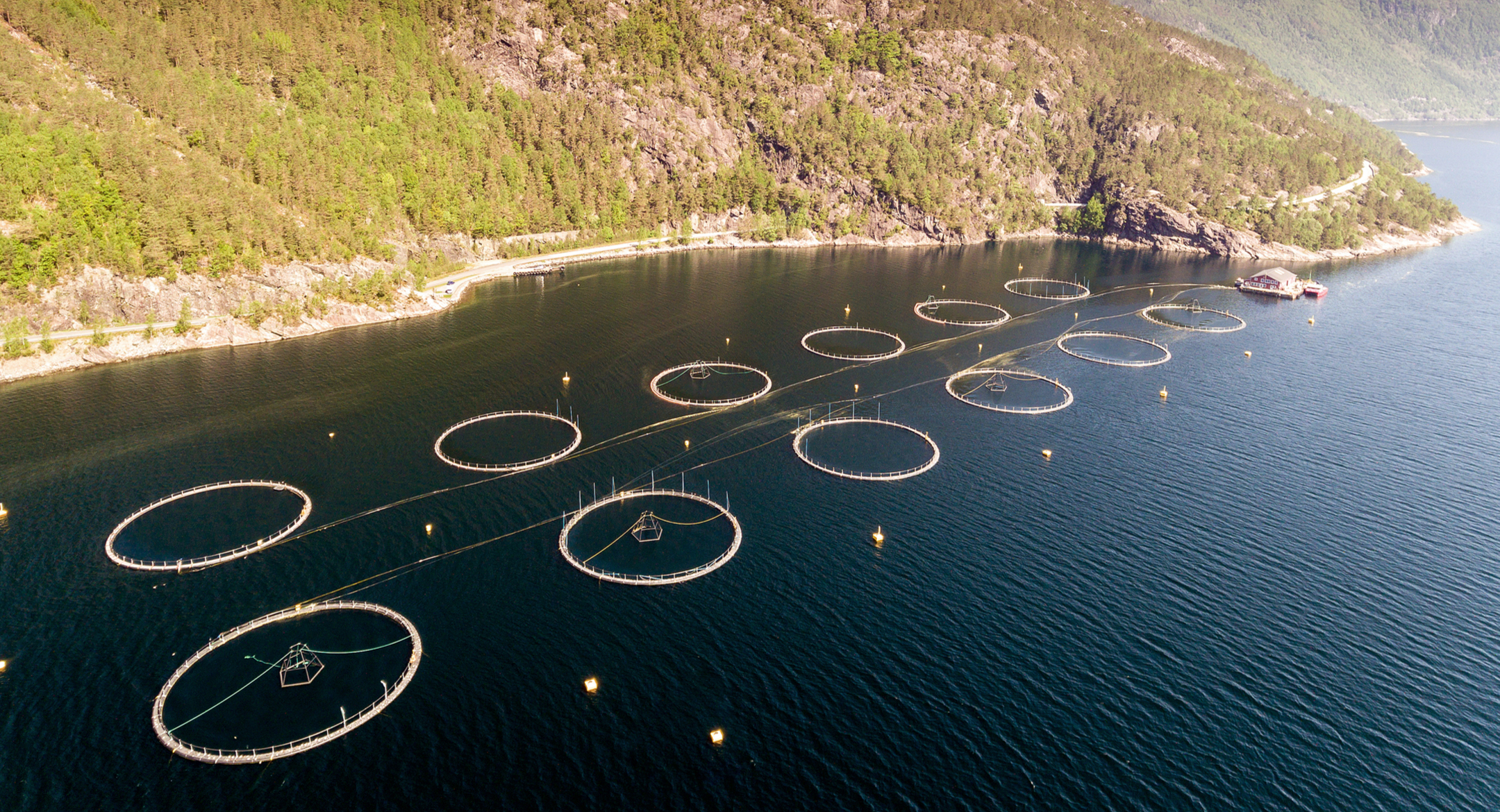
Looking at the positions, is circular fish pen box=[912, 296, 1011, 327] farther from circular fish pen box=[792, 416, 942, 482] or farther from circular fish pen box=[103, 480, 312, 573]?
circular fish pen box=[103, 480, 312, 573]

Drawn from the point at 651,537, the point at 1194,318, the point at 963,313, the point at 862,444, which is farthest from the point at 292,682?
the point at 1194,318

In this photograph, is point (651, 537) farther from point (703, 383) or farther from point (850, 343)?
point (850, 343)

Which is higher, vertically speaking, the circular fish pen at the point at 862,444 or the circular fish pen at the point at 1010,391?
the circular fish pen at the point at 1010,391

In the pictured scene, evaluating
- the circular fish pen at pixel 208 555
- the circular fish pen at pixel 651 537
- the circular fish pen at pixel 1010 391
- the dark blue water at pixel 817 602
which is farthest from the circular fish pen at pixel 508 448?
the circular fish pen at pixel 1010 391

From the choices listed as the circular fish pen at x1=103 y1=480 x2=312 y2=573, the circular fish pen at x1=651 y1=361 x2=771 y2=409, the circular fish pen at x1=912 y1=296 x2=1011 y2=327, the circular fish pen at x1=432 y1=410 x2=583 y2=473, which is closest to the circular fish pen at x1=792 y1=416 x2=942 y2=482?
the circular fish pen at x1=651 y1=361 x2=771 y2=409

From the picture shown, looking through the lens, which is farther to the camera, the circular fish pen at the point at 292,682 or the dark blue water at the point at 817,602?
the circular fish pen at the point at 292,682

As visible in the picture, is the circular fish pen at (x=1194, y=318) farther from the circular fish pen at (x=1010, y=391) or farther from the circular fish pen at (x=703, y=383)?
the circular fish pen at (x=703, y=383)

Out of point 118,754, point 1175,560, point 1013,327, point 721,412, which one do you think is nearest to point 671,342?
point 721,412
